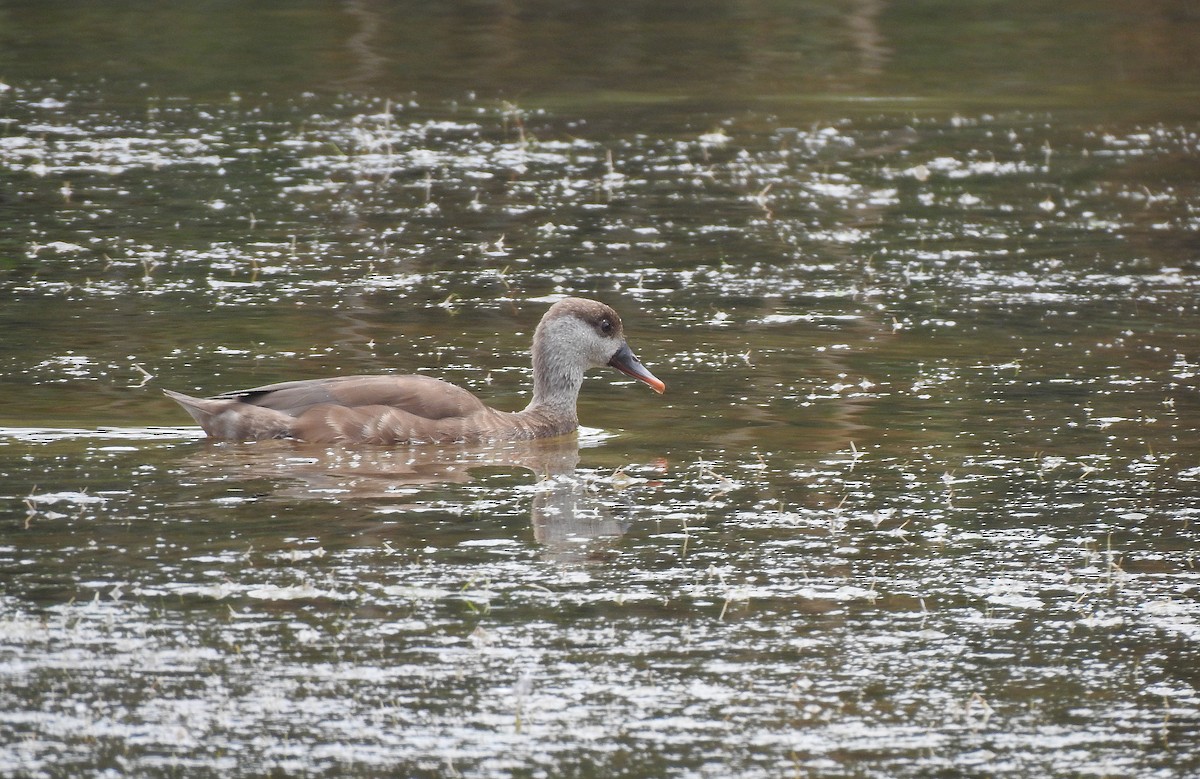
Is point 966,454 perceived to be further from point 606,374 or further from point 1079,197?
point 1079,197

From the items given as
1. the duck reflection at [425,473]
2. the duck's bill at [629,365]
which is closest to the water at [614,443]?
the duck reflection at [425,473]

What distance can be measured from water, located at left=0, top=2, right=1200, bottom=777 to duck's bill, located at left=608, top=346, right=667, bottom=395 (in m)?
0.21

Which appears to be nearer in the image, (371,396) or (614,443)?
(371,396)

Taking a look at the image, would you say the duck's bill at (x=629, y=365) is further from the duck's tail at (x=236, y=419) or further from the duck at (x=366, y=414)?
the duck's tail at (x=236, y=419)

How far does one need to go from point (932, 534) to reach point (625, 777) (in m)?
3.25

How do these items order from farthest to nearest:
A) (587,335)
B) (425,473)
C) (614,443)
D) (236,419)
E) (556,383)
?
(587,335)
(556,383)
(614,443)
(236,419)
(425,473)

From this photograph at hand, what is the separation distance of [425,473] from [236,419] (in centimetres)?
108

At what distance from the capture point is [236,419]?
10734 millimetres

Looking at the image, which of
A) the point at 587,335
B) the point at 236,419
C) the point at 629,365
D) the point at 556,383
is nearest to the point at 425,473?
the point at 236,419

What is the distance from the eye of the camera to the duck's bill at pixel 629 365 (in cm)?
1203

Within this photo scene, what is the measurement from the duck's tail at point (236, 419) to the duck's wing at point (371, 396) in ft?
0.22

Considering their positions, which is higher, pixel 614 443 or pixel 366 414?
pixel 366 414

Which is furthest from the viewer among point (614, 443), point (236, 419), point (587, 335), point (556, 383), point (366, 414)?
point (587, 335)

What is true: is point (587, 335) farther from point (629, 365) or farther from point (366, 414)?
point (366, 414)
